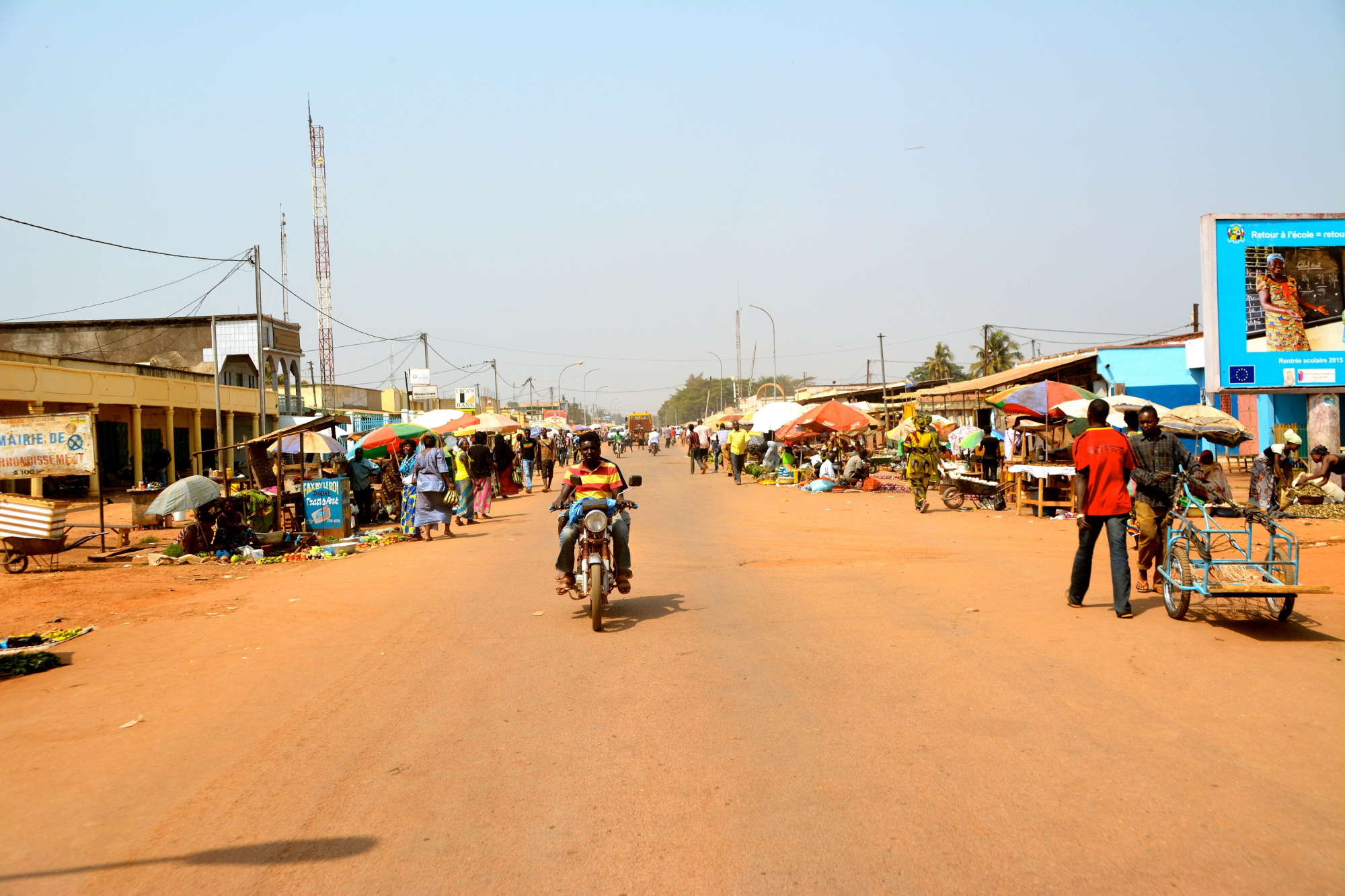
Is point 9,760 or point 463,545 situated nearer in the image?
point 9,760

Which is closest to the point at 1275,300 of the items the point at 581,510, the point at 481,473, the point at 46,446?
the point at 481,473

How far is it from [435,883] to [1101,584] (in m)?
8.07

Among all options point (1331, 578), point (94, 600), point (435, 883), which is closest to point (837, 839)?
point (435, 883)

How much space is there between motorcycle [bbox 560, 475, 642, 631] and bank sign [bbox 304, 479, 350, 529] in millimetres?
9807

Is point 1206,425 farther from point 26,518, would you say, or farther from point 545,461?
point 545,461

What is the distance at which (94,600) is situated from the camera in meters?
10.8

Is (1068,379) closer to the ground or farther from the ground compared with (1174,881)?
farther from the ground

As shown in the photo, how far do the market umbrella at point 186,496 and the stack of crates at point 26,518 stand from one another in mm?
1273

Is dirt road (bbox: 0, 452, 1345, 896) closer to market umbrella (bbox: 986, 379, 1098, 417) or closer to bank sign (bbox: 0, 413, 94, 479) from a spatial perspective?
bank sign (bbox: 0, 413, 94, 479)

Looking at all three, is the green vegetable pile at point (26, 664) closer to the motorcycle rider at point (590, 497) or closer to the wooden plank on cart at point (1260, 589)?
the motorcycle rider at point (590, 497)

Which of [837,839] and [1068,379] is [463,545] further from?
[1068,379]

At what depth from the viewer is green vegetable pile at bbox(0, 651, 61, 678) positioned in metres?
7.22

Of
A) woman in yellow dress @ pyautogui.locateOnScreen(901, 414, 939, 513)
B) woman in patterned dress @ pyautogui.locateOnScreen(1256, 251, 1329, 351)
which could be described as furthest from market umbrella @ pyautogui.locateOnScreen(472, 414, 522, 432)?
woman in patterned dress @ pyautogui.locateOnScreen(1256, 251, 1329, 351)

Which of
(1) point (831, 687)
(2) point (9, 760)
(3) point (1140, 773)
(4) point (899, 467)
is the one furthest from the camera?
(4) point (899, 467)
